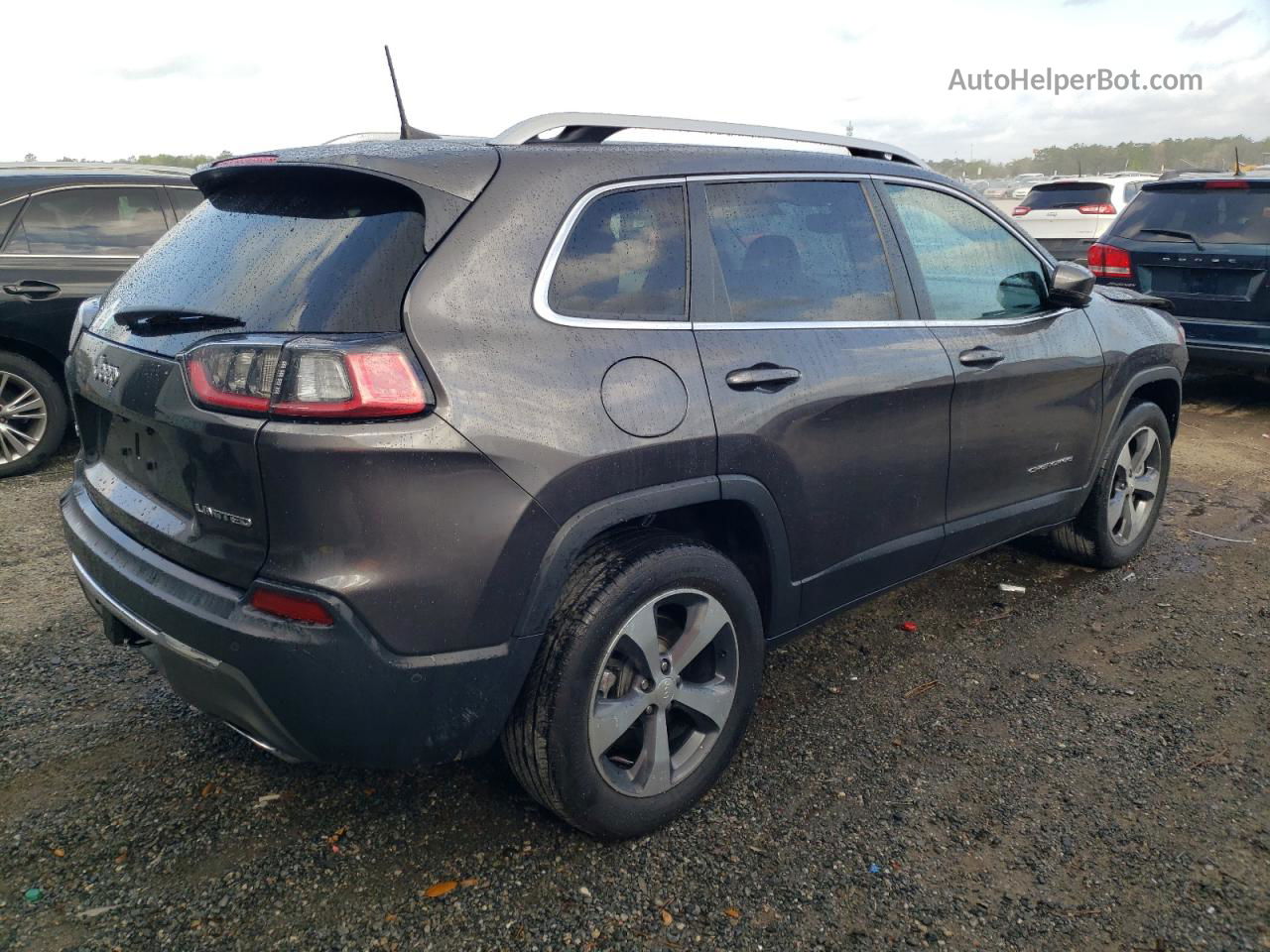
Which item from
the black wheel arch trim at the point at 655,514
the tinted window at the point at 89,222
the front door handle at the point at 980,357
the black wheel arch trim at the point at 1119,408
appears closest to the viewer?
the black wheel arch trim at the point at 655,514

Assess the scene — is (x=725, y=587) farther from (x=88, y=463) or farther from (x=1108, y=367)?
(x=1108, y=367)

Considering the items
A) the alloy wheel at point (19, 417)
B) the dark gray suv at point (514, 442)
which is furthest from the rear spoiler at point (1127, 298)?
the alloy wheel at point (19, 417)

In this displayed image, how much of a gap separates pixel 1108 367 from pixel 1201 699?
55.3 inches

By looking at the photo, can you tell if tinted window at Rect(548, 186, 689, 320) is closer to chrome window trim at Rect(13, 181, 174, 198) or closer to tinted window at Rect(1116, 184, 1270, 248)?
chrome window trim at Rect(13, 181, 174, 198)

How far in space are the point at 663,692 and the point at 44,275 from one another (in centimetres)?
499

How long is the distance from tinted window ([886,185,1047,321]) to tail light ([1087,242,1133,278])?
171 inches

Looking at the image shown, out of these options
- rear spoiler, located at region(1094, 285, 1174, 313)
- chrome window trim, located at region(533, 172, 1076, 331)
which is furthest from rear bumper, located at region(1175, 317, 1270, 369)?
chrome window trim, located at region(533, 172, 1076, 331)

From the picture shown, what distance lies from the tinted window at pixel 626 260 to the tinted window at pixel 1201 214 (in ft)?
20.2

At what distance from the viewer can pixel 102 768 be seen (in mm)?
3012

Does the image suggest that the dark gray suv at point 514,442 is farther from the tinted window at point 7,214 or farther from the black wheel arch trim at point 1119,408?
the tinted window at point 7,214

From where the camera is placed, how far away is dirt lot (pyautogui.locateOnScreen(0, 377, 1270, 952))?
7.99 ft

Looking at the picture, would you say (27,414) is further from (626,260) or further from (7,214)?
(626,260)

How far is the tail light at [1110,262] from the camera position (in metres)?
7.82

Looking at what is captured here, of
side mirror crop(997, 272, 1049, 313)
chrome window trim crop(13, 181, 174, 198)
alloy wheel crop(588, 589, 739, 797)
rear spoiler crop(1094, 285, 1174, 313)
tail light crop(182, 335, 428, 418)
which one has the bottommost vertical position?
alloy wheel crop(588, 589, 739, 797)
